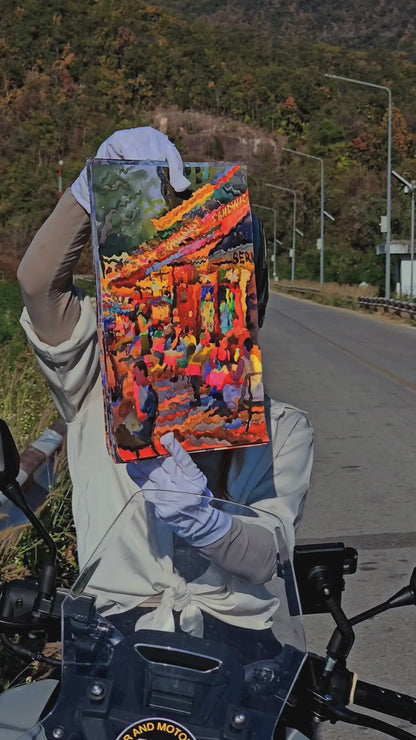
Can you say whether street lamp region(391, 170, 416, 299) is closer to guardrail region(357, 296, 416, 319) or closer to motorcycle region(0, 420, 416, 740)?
guardrail region(357, 296, 416, 319)

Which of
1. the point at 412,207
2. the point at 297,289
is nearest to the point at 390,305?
the point at 412,207

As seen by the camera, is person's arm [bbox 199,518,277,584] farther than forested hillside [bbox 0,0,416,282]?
No

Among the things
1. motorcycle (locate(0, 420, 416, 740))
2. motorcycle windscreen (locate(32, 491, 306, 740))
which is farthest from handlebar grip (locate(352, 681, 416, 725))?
motorcycle windscreen (locate(32, 491, 306, 740))

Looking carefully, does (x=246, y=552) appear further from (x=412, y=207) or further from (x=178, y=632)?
(x=412, y=207)

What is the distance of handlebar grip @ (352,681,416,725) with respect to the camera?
2078mm

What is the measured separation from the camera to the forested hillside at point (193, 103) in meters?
99.2

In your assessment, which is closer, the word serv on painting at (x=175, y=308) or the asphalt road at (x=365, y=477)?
the word serv on painting at (x=175, y=308)

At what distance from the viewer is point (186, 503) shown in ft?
6.79

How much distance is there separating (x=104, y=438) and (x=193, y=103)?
121108mm

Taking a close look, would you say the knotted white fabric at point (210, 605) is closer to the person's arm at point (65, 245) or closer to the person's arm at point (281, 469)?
the person's arm at point (281, 469)

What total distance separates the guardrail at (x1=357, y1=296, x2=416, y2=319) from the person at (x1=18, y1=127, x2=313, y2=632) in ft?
100

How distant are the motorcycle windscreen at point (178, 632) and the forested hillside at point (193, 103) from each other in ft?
278

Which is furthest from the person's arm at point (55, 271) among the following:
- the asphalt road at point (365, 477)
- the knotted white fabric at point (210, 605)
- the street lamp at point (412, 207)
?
the street lamp at point (412, 207)

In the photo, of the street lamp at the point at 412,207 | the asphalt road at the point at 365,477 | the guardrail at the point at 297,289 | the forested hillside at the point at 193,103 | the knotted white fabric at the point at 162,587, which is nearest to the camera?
the knotted white fabric at the point at 162,587
